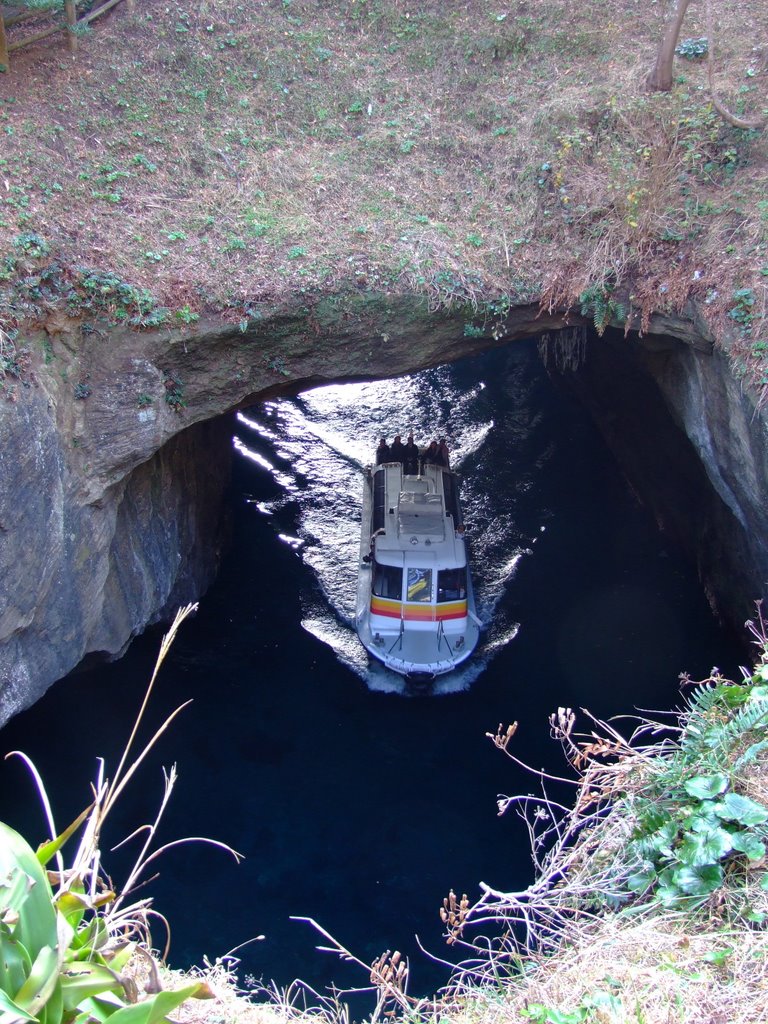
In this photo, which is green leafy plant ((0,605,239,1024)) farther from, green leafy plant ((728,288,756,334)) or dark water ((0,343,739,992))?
green leafy plant ((728,288,756,334))

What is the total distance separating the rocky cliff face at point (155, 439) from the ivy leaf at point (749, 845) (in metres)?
6.08

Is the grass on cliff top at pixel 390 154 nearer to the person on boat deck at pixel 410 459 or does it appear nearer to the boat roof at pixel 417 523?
the boat roof at pixel 417 523

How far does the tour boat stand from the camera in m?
13.1

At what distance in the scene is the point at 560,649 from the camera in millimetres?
14125

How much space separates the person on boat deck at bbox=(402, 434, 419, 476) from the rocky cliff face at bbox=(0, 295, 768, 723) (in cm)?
315

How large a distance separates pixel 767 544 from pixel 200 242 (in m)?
8.37

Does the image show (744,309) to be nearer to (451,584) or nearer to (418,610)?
(451,584)

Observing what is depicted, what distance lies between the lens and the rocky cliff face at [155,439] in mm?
8664

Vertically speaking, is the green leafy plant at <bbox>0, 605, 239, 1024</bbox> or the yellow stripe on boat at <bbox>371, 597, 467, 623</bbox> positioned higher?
the green leafy plant at <bbox>0, 605, 239, 1024</bbox>

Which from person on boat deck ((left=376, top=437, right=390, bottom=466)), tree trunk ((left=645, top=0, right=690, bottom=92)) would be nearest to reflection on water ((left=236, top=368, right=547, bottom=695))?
person on boat deck ((left=376, top=437, right=390, bottom=466))

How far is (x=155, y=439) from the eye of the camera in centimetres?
1005

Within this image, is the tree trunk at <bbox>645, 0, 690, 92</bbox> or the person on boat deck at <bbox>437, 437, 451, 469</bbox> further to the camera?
the person on boat deck at <bbox>437, 437, 451, 469</bbox>

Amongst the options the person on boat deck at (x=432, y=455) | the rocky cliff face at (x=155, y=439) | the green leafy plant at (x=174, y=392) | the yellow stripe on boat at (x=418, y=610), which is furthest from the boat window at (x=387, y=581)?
the green leafy plant at (x=174, y=392)

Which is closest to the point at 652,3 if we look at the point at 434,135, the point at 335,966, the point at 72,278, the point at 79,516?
the point at 434,135
